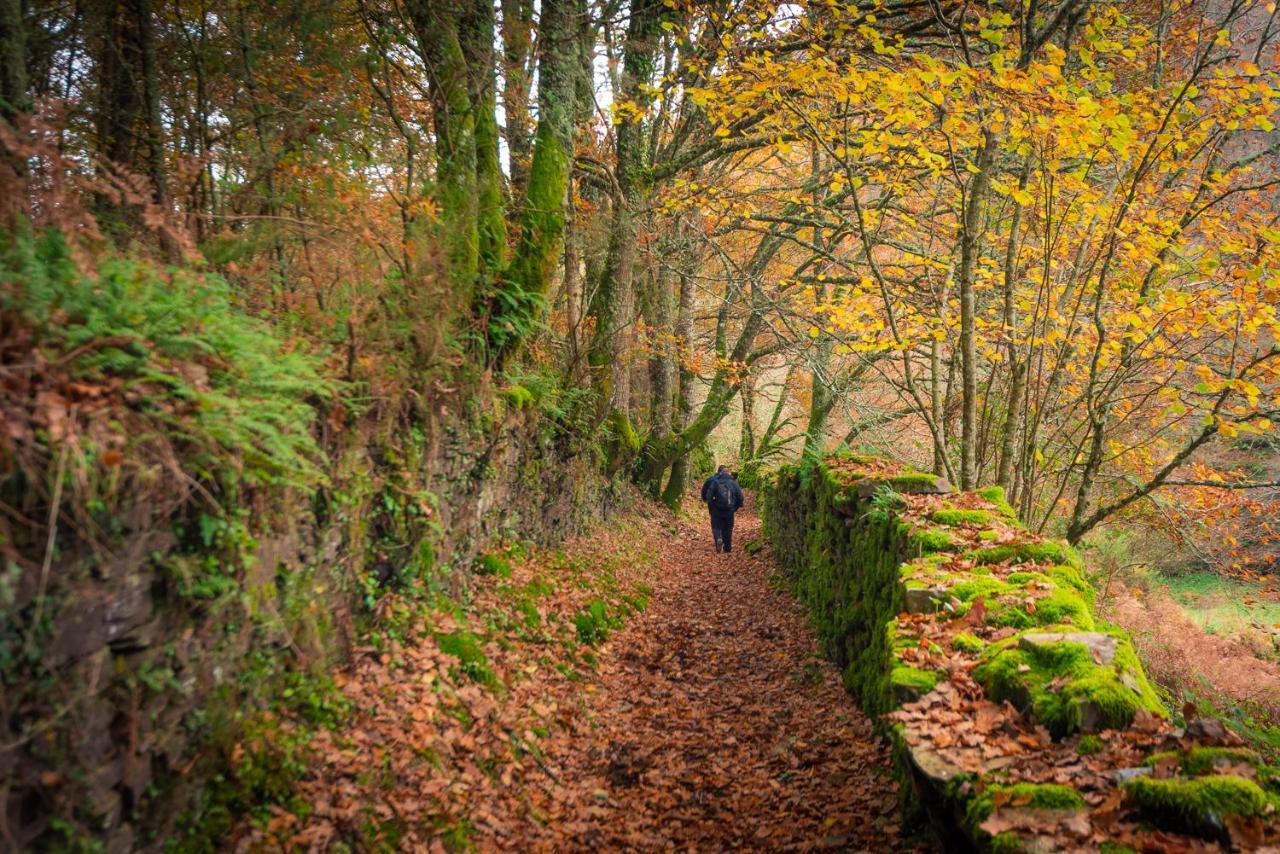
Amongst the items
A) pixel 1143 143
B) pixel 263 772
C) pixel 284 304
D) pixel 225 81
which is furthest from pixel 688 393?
pixel 263 772

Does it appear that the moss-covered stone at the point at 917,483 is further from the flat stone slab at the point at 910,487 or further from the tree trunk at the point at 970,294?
the tree trunk at the point at 970,294

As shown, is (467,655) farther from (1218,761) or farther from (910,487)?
(910,487)

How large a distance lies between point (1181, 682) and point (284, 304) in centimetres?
1196

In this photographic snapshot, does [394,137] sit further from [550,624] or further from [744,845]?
[744,845]

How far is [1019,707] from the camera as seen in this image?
11.8 ft

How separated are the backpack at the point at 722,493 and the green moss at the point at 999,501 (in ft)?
22.3

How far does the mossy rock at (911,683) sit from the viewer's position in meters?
4.07

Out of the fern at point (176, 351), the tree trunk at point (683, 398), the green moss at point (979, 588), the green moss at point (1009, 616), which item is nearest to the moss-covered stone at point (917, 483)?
the green moss at point (979, 588)

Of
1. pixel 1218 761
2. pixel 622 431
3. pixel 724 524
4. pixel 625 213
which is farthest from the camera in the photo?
pixel 724 524

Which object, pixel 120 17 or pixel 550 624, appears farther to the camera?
pixel 550 624

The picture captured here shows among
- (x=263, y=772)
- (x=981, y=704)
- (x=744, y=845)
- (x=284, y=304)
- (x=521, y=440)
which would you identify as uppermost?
(x=284, y=304)

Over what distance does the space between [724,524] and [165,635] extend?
12.1 meters

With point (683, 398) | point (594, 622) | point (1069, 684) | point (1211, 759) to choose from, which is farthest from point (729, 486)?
point (1211, 759)

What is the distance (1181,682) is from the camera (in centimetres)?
959
